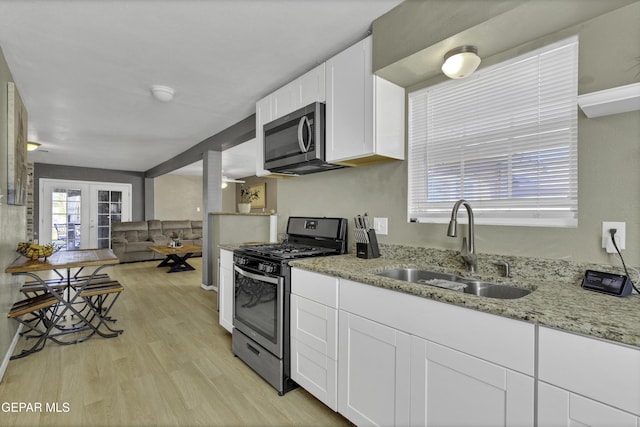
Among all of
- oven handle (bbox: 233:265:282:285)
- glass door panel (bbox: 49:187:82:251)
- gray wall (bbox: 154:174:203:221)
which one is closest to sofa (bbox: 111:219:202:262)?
glass door panel (bbox: 49:187:82:251)

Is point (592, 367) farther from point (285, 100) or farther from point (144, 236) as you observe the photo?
point (144, 236)

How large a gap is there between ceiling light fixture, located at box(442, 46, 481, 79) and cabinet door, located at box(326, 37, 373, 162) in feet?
1.54

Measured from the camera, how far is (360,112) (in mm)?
2002

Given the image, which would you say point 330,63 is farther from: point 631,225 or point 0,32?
point 0,32

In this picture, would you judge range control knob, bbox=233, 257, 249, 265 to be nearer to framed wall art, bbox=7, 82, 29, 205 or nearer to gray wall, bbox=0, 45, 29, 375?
gray wall, bbox=0, 45, 29, 375

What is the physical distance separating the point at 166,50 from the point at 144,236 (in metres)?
6.42

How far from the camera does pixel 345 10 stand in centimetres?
183

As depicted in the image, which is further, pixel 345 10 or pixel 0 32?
pixel 0 32

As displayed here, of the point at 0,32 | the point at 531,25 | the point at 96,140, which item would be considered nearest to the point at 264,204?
the point at 96,140

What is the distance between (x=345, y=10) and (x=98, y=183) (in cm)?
863

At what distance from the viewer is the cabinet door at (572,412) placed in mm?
845

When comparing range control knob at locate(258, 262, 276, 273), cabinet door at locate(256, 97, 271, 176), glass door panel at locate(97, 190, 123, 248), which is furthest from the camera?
glass door panel at locate(97, 190, 123, 248)

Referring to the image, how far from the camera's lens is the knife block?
210 centimetres
